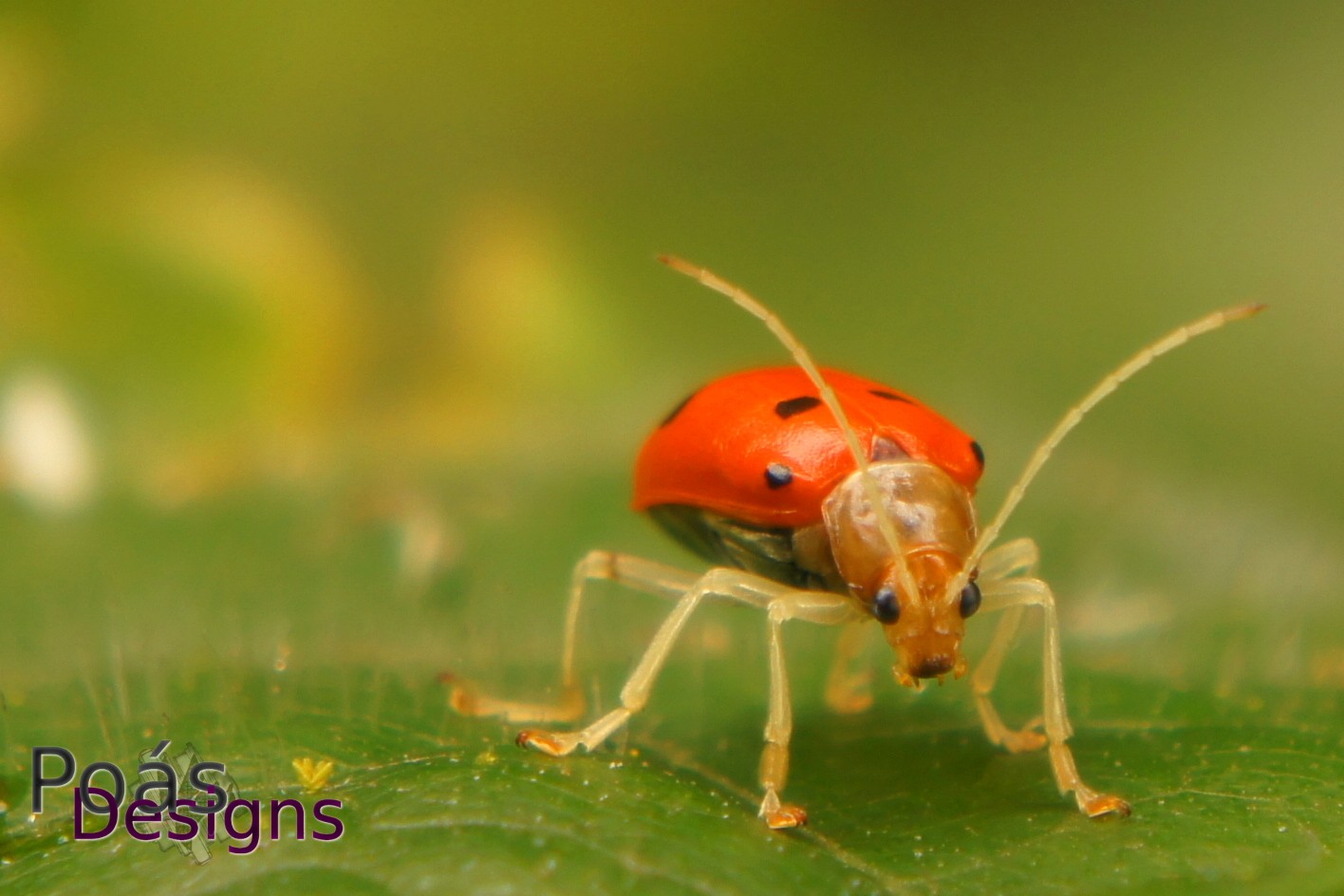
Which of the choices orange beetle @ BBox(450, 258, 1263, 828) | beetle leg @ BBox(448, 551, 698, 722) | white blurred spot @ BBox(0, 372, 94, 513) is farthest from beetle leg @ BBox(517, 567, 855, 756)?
white blurred spot @ BBox(0, 372, 94, 513)

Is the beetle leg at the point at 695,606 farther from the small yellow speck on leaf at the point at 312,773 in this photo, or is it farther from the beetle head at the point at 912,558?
the small yellow speck on leaf at the point at 312,773

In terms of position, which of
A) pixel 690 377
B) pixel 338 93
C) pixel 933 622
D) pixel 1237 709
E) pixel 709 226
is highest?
pixel 338 93

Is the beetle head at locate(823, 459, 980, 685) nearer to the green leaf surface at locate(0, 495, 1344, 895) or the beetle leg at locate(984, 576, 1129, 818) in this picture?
the beetle leg at locate(984, 576, 1129, 818)

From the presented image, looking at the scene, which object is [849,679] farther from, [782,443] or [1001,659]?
[782,443]

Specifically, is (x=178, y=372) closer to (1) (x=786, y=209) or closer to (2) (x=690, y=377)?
(2) (x=690, y=377)

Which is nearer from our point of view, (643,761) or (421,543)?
(643,761)

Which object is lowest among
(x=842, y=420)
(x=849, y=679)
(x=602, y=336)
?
(x=849, y=679)

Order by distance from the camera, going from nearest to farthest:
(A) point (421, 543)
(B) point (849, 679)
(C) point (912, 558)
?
(C) point (912, 558)
(B) point (849, 679)
(A) point (421, 543)

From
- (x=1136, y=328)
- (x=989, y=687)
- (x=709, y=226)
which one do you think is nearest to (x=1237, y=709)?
(x=989, y=687)

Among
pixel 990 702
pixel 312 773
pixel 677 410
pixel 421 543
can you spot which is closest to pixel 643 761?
pixel 312 773
